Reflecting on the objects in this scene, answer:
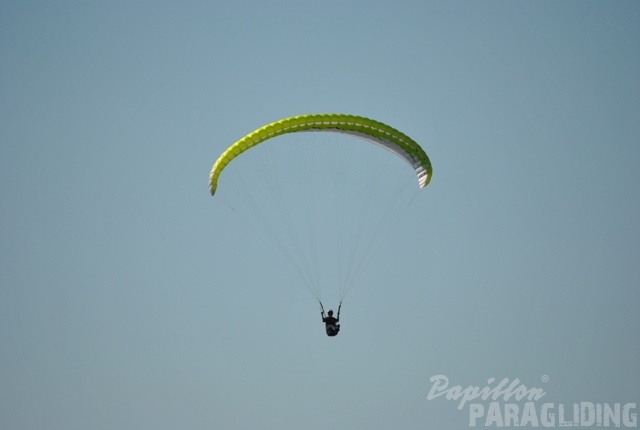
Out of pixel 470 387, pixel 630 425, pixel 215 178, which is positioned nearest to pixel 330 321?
pixel 215 178

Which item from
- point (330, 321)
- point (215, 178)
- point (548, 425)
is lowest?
point (548, 425)

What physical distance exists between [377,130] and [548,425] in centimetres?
2182

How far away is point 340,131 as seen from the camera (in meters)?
38.0

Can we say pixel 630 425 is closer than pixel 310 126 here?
No

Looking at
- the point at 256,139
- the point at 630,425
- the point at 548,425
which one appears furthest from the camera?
the point at 548,425

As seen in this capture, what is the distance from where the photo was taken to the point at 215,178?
126ft

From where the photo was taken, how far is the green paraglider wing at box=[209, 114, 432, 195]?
37125 mm

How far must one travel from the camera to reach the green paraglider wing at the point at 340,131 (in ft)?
122

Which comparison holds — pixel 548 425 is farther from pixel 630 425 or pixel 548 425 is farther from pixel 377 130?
pixel 377 130

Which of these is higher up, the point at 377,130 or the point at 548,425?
the point at 377,130

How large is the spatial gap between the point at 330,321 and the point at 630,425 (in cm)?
1838

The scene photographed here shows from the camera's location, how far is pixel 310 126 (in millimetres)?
37469

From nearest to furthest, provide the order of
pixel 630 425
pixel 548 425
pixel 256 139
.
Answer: pixel 256 139 → pixel 630 425 → pixel 548 425

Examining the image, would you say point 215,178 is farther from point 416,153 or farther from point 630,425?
point 630,425
